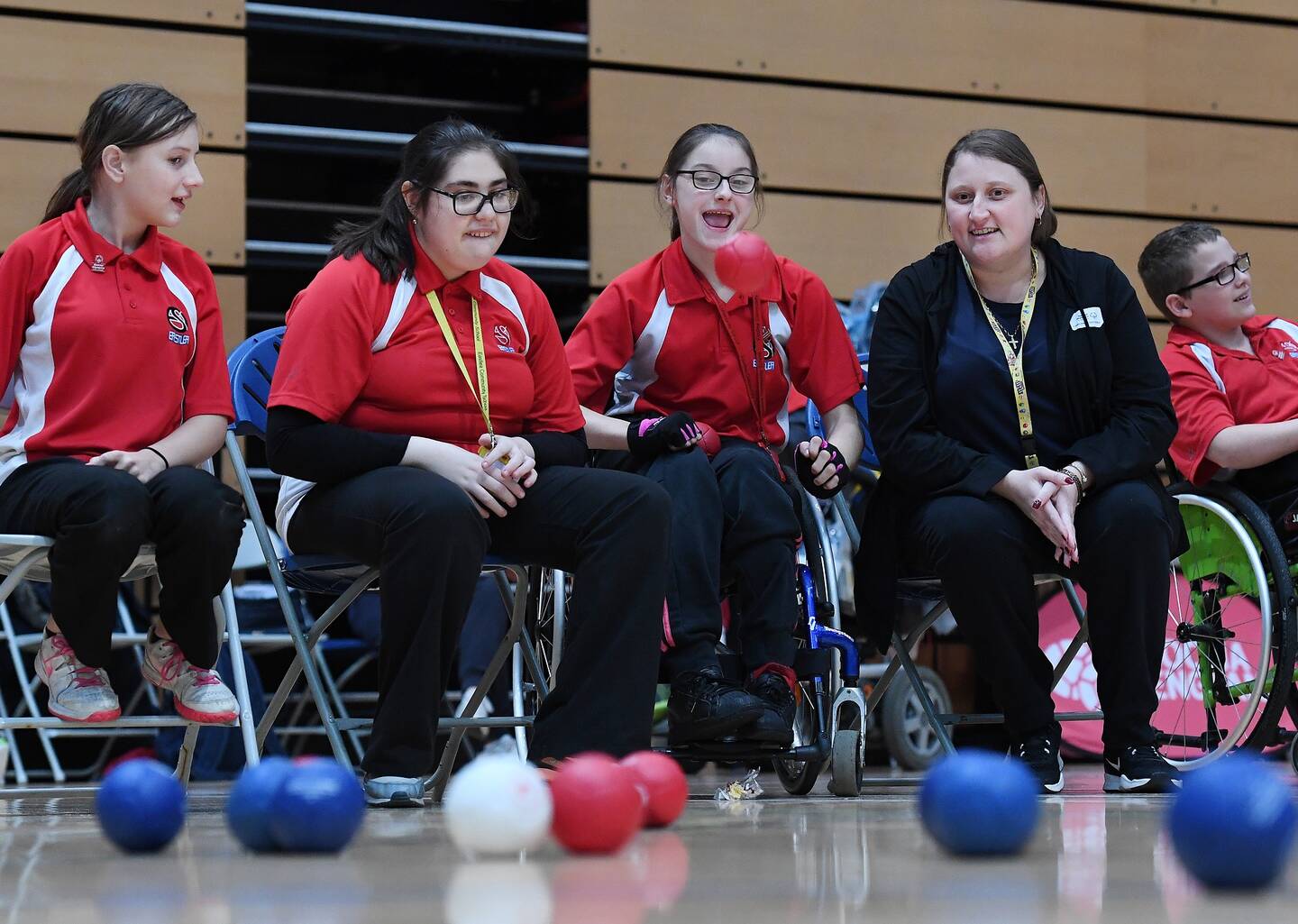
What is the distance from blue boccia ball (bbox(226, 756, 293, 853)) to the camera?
5.27ft

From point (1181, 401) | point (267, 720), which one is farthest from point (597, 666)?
point (1181, 401)

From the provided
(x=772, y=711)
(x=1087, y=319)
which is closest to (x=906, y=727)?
(x=1087, y=319)

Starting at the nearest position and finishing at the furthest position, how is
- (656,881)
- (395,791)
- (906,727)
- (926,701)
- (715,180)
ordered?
1. (656,881)
2. (395,791)
3. (926,701)
4. (715,180)
5. (906,727)

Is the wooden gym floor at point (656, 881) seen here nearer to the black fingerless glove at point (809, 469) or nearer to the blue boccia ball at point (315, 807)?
A: the blue boccia ball at point (315, 807)

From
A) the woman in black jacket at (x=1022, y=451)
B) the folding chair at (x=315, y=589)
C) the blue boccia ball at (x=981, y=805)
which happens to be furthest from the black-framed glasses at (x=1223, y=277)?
the blue boccia ball at (x=981, y=805)

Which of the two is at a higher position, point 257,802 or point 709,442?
point 709,442

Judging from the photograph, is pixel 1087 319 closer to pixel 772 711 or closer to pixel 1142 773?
pixel 1142 773

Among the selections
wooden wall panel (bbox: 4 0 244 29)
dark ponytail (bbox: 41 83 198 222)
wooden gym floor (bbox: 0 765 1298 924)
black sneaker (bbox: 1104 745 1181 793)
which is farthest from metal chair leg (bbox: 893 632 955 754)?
wooden wall panel (bbox: 4 0 244 29)

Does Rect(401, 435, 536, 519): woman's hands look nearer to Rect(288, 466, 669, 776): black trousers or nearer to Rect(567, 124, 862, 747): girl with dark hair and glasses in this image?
Rect(288, 466, 669, 776): black trousers

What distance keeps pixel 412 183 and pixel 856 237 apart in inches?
112

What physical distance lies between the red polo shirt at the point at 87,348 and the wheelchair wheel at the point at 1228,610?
6.05 feet

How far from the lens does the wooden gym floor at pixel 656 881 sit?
4.03 feet

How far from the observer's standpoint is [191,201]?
4.66m

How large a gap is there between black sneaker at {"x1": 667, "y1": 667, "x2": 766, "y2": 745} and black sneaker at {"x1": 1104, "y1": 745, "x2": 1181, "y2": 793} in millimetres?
654
